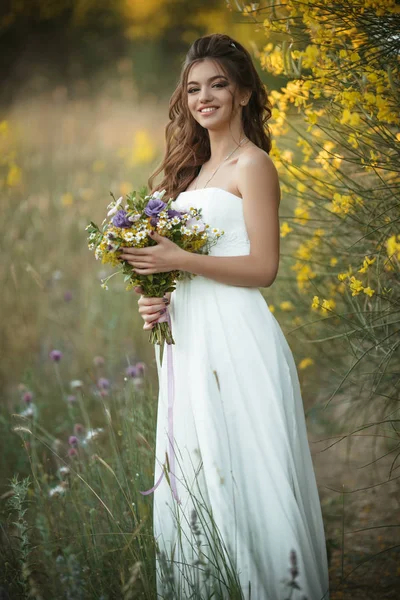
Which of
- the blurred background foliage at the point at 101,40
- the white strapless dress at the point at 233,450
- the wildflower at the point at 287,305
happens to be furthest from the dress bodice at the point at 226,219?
the blurred background foliage at the point at 101,40

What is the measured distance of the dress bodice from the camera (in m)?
2.14

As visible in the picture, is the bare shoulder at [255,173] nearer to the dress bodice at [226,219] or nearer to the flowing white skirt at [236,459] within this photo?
the dress bodice at [226,219]

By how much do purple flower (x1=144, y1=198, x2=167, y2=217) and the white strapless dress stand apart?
0.20 m

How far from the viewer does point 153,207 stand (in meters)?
2.01

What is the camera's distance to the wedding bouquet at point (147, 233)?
6.56 feet

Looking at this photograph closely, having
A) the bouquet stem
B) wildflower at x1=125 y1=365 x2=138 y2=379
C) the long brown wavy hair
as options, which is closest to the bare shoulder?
the long brown wavy hair

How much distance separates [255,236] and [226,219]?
4.5 inches

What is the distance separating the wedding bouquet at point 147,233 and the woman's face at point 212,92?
1.31 feet

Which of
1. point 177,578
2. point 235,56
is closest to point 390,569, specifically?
point 177,578

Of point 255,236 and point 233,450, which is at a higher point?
point 255,236

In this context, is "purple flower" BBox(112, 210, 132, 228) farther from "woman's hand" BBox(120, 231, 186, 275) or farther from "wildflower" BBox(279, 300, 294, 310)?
"wildflower" BBox(279, 300, 294, 310)

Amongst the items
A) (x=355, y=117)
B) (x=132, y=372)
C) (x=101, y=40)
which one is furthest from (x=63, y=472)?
(x=101, y=40)

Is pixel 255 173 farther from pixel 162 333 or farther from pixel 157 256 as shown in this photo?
pixel 162 333

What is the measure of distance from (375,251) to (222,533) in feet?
4.20
